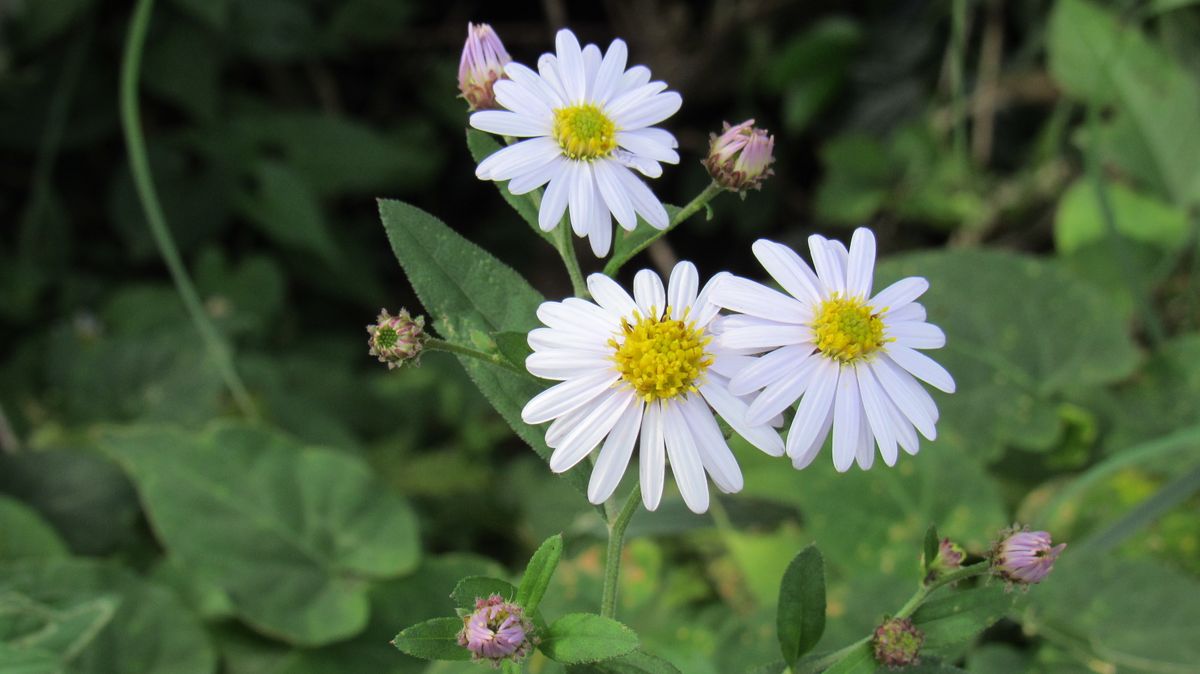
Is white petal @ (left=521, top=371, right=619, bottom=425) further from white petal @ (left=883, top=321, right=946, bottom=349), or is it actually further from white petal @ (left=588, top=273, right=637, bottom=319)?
white petal @ (left=883, top=321, right=946, bottom=349)

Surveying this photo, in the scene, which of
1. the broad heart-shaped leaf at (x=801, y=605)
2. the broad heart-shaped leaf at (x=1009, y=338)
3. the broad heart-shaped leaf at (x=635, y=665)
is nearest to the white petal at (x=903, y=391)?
the broad heart-shaped leaf at (x=801, y=605)

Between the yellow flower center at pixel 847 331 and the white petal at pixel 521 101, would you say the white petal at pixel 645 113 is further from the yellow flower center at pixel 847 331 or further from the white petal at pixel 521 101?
the yellow flower center at pixel 847 331

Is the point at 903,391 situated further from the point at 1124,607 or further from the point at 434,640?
the point at 1124,607

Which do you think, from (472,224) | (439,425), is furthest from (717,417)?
(472,224)

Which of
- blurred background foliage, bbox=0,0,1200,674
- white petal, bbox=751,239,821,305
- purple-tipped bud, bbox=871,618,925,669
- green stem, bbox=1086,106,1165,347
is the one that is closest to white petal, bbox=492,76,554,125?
white petal, bbox=751,239,821,305

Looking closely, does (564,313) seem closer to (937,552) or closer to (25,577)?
(937,552)

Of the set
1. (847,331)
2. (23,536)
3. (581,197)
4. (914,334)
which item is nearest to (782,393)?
(847,331)
